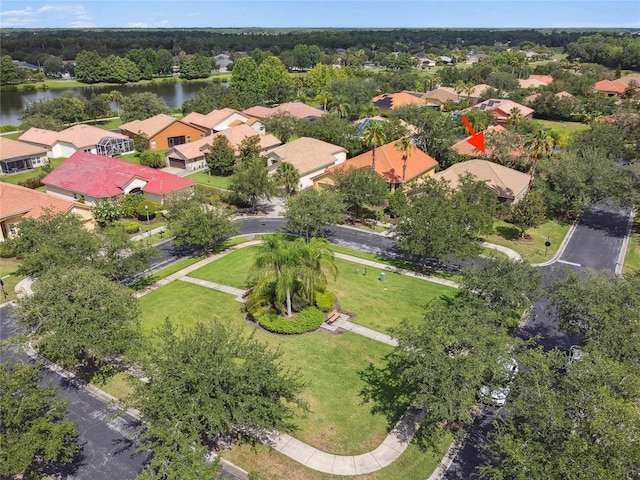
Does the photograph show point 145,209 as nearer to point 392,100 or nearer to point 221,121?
point 221,121

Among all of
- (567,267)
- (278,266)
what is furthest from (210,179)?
(567,267)

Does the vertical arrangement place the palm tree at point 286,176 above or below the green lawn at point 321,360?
above

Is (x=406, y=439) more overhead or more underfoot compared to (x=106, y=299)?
more underfoot

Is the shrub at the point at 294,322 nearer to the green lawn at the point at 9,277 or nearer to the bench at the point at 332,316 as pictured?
the bench at the point at 332,316

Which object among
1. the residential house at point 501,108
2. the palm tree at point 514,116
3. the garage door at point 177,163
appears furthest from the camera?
the residential house at point 501,108

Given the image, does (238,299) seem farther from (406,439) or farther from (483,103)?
(483,103)

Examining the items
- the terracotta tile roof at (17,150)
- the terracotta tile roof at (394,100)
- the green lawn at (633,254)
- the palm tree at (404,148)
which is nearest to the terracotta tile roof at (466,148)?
the palm tree at (404,148)

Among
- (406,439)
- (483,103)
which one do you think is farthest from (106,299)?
(483,103)
